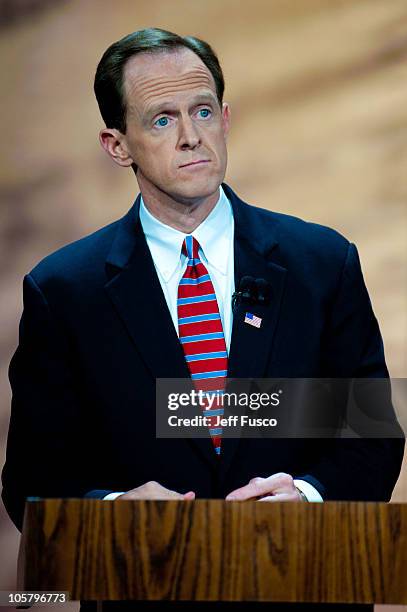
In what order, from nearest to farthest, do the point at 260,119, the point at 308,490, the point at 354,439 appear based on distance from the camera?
the point at 308,490, the point at 354,439, the point at 260,119

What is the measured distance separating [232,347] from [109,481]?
1.25ft

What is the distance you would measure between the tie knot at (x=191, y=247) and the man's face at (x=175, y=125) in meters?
0.08

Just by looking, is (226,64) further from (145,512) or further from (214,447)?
(145,512)

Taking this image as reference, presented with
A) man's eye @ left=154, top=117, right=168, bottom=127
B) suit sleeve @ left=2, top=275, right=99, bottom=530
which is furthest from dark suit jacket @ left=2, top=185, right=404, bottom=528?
man's eye @ left=154, top=117, right=168, bottom=127

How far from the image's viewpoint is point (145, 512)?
1.77 metres

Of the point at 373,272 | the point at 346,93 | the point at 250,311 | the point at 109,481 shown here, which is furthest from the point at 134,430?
the point at 346,93

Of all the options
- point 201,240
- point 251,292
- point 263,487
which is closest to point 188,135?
point 201,240

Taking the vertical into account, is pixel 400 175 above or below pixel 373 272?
above

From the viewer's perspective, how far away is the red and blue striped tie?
2.34 meters

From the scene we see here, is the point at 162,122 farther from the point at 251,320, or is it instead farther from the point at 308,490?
the point at 308,490

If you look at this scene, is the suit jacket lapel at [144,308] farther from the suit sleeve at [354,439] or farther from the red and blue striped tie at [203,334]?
the suit sleeve at [354,439]

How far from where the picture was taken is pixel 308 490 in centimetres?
221

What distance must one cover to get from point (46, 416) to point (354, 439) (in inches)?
24.9

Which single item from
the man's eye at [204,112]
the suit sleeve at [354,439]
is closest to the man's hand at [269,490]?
the suit sleeve at [354,439]
